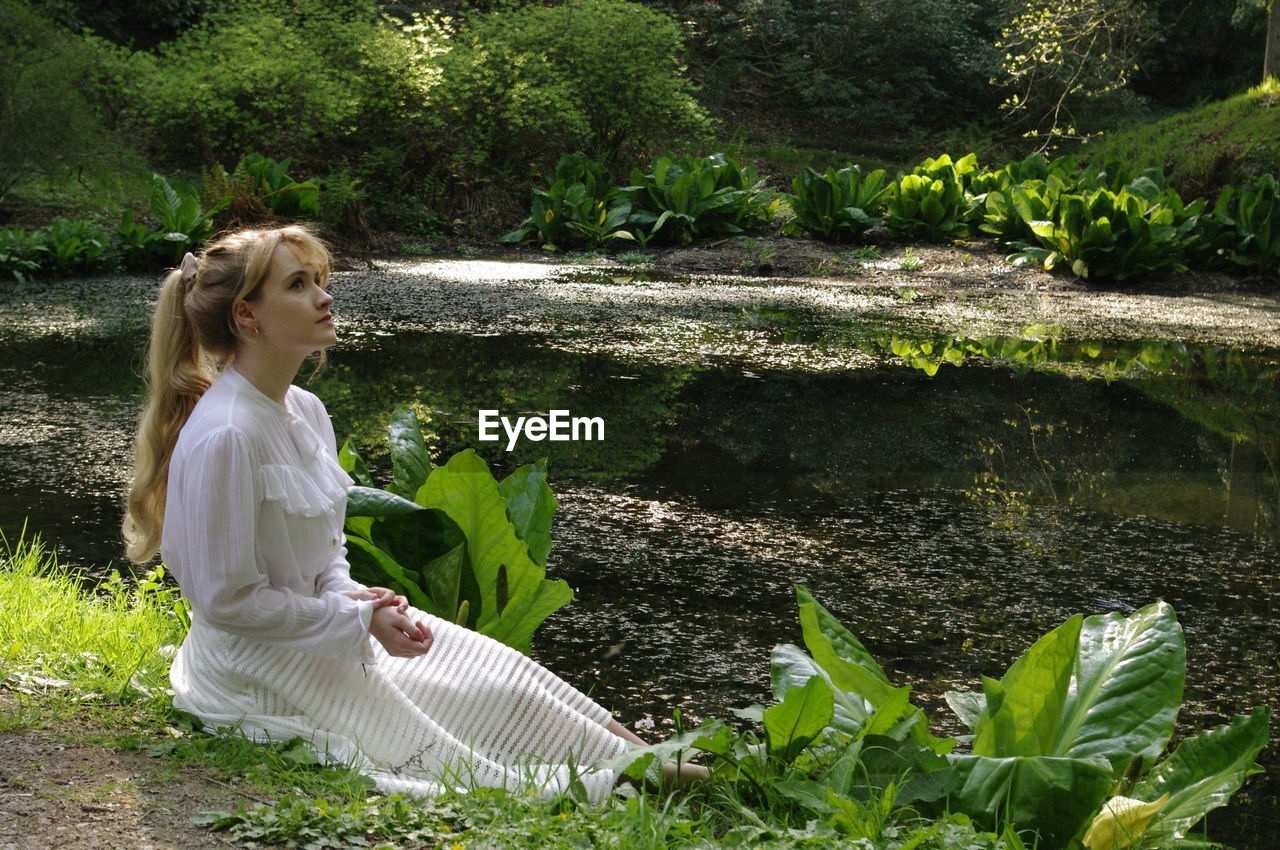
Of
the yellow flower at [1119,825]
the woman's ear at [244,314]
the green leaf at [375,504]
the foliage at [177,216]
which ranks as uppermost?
the foliage at [177,216]

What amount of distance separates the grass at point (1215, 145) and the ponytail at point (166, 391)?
14.3 metres

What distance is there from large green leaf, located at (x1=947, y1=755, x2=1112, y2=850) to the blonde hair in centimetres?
175

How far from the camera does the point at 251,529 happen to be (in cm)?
246

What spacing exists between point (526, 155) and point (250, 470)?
15072 mm

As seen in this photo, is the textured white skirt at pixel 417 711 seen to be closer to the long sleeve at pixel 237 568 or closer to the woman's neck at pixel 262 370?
the long sleeve at pixel 237 568

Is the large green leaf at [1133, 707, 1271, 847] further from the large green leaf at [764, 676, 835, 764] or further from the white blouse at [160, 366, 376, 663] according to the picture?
the white blouse at [160, 366, 376, 663]

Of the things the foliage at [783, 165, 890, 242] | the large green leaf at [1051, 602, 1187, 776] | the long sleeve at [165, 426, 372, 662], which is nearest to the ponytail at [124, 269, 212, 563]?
the long sleeve at [165, 426, 372, 662]

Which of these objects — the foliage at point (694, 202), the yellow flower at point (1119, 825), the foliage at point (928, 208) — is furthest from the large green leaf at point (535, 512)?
the foliage at point (928, 208)

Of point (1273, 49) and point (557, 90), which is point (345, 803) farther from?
point (1273, 49)

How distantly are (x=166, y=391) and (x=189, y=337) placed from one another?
13cm

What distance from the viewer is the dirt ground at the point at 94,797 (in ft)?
6.97

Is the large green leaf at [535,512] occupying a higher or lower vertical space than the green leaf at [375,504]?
lower

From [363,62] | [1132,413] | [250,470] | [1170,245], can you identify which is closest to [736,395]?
[1132,413]

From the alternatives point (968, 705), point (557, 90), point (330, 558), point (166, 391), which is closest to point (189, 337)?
point (166, 391)
